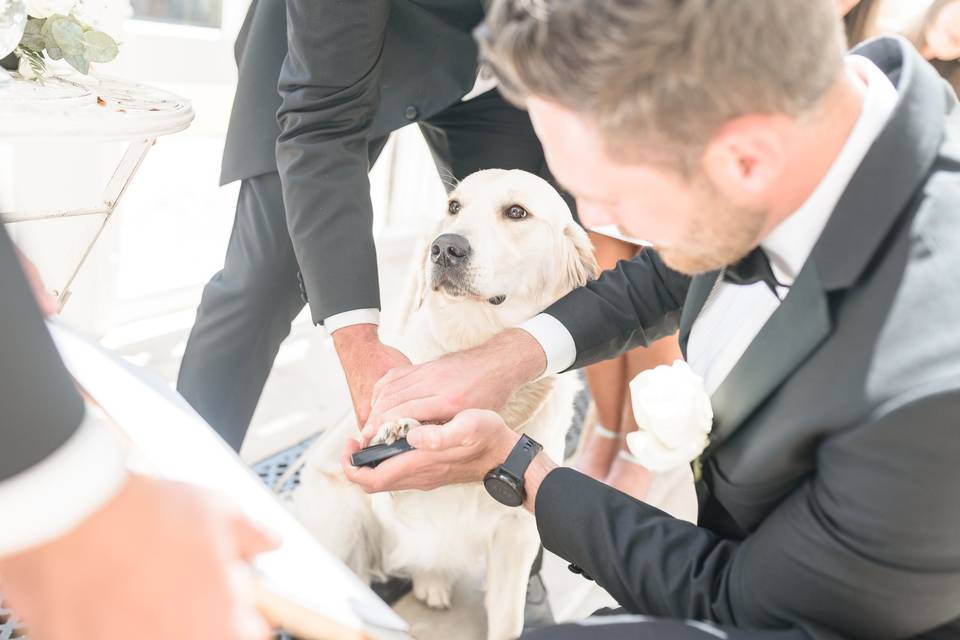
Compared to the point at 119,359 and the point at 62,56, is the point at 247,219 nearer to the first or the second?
the point at 62,56

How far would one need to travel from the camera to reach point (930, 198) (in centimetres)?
76

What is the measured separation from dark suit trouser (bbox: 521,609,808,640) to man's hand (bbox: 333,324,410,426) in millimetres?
626

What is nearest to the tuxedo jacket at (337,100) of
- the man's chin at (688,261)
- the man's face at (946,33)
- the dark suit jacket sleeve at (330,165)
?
the dark suit jacket sleeve at (330,165)

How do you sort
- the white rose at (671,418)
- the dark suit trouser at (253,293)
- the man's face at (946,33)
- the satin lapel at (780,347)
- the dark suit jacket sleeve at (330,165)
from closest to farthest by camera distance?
the satin lapel at (780,347) → the white rose at (671,418) → the dark suit jacket sleeve at (330,165) → the dark suit trouser at (253,293) → the man's face at (946,33)

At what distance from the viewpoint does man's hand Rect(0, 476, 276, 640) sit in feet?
1.56

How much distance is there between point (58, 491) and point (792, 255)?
0.78m

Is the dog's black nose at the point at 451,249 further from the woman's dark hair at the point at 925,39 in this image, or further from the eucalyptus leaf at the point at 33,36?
the woman's dark hair at the point at 925,39

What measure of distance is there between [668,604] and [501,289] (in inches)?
28.9

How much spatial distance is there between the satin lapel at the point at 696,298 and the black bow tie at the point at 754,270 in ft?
0.47

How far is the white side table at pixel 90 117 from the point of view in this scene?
1255 millimetres

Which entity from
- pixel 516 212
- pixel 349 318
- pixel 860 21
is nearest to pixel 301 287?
Result: pixel 349 318

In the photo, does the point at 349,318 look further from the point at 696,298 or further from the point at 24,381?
the point at 24,381

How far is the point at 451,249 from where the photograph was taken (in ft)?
4.78

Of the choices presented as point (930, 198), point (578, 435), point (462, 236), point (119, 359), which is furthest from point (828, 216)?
point (578, 435)
